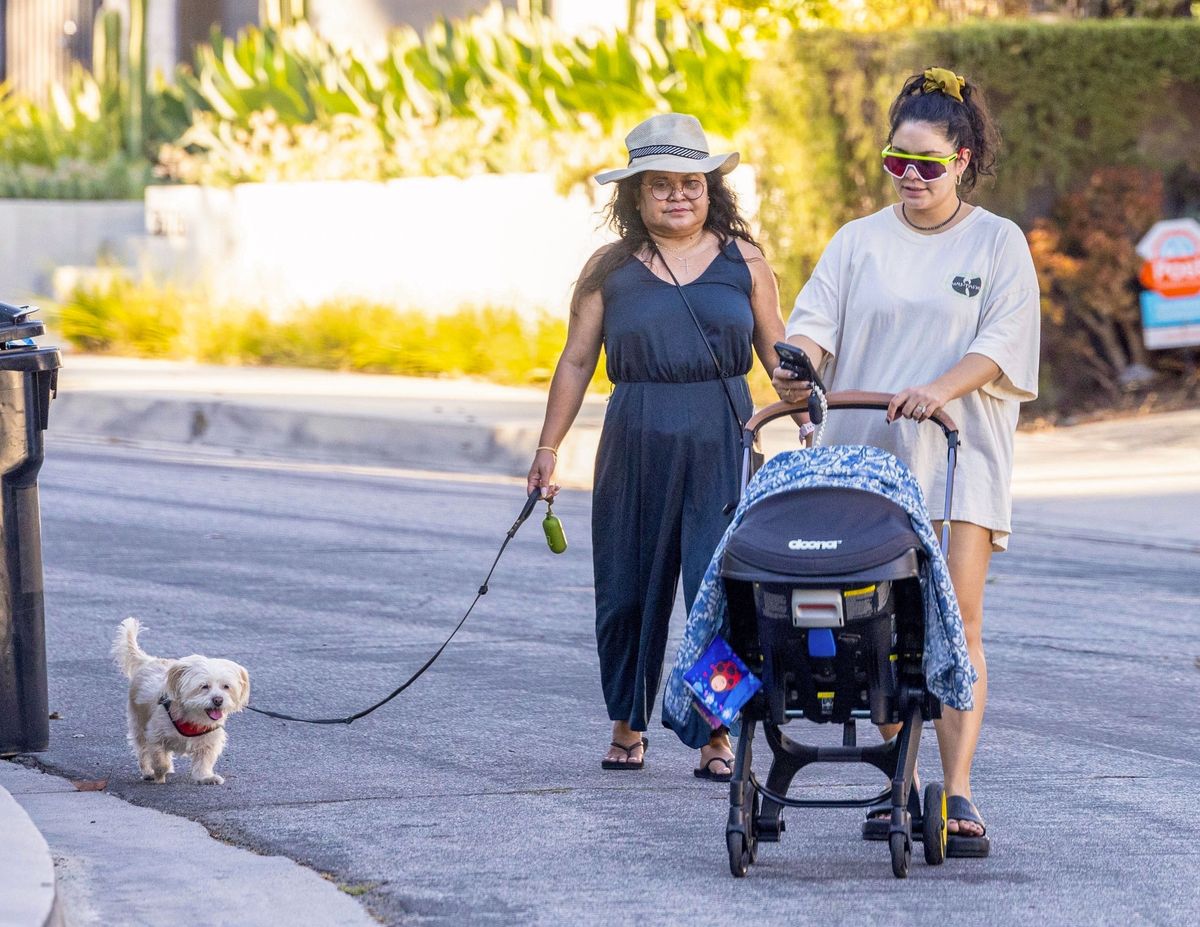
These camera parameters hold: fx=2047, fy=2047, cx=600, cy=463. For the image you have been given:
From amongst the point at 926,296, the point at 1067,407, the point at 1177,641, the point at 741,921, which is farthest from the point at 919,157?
the point at 1067,407

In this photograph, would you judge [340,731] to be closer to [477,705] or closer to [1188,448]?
[477,705]

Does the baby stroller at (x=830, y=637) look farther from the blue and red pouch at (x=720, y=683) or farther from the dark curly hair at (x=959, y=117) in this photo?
the dark curly hair at (x=959, y=117)

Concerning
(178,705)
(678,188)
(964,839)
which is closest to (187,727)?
(178,705)

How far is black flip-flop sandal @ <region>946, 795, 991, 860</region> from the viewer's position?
506 centimetres

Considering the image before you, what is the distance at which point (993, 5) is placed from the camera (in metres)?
18.1

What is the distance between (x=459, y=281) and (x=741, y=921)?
15878 millimetres

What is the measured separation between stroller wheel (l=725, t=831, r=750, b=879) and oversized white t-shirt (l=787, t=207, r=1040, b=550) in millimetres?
977

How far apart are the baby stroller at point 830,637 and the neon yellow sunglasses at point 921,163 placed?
619 mm

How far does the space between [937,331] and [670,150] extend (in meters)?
1.08

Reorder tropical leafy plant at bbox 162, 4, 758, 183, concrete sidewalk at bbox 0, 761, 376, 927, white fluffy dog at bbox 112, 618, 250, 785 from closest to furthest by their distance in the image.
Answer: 1. concrete sidewalk at bbox 0, 761, 376, 927
2. white fluffy dog at bbox 112, 618, 250, 785
3. tropical leafy plant at bbox 162, 4, 758, 183

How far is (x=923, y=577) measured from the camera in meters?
4.71

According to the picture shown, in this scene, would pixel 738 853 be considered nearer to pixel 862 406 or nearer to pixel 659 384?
pixel 862 406

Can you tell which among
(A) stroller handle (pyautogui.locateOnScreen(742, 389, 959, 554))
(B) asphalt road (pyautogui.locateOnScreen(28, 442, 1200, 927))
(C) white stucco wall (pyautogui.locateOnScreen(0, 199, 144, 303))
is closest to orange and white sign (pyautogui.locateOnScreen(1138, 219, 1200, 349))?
(B) asphalt road (pyautogui.locateOnScreen(28, 442, 1200, 927))

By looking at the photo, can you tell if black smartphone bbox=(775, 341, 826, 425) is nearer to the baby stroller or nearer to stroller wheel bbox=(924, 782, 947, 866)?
the baby stroller
